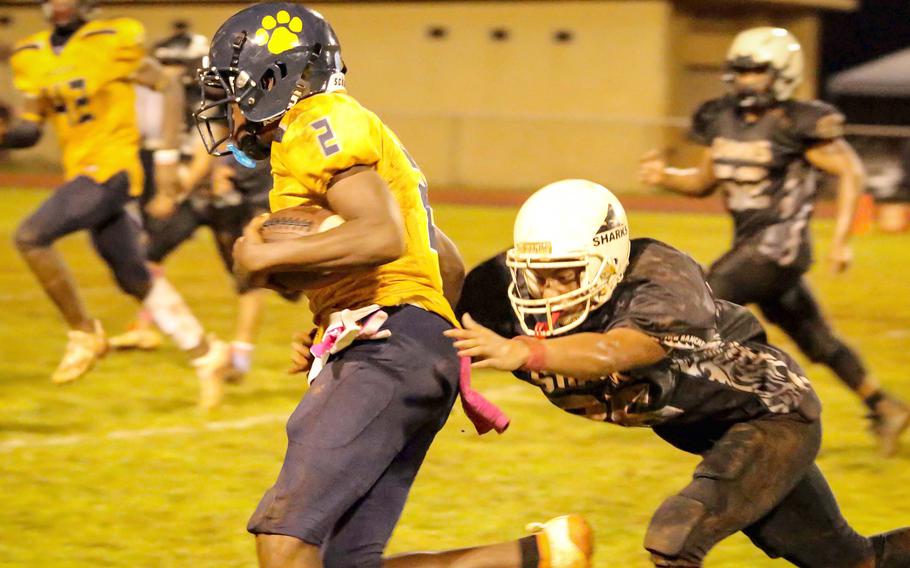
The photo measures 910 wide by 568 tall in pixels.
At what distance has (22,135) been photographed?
714 cm

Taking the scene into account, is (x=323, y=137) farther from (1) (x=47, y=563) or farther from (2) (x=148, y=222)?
(2) (x=148, y=222)

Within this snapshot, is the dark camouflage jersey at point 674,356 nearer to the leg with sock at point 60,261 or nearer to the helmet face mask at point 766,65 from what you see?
the helmet face mask at point 766,65

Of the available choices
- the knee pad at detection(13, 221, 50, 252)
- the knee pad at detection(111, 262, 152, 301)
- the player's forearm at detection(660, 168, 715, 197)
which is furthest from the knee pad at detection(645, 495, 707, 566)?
the knee pad at detection(111, 262, 152, 301)

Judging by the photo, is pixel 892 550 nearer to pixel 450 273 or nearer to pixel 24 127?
pixel 450 273

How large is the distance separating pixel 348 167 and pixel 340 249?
0.20 metres

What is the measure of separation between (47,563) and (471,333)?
2.03 meters

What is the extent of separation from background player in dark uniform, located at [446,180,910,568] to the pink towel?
0.13m

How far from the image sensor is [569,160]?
2270cm

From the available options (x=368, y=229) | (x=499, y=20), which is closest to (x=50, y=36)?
(x=368, y=229)

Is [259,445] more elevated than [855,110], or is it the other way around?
[259,445]

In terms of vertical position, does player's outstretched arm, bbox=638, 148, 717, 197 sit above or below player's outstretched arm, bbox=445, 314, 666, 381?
below

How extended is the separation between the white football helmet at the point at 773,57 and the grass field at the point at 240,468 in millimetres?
1681

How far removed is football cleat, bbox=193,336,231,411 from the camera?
22.5 feet

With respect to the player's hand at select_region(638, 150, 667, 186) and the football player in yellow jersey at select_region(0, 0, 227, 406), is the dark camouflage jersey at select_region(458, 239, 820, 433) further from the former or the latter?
the football player in yellow jersey at select_region(0, 0, 227, 406)
